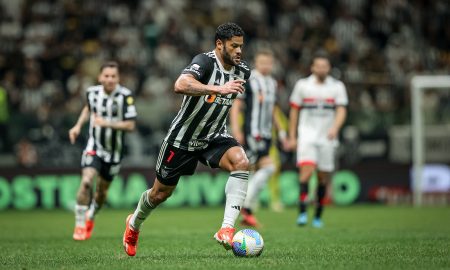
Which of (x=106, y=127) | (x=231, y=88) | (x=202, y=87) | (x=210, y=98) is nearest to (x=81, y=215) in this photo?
(x=106, y=127)

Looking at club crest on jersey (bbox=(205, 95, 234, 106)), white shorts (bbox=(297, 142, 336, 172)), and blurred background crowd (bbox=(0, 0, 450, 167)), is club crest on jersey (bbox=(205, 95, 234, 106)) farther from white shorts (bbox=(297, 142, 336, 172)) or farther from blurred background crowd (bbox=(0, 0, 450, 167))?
blurred background crowd (bbox=(0, 0, 450, 167))

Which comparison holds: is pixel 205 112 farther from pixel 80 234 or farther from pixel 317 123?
pixel 317 123

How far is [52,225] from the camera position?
1419 cm

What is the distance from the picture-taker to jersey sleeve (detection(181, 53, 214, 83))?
791 cm

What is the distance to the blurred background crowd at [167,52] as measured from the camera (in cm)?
1903

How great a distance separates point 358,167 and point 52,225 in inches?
316

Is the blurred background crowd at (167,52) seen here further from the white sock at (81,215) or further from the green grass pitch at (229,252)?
the white sock at (81,215)

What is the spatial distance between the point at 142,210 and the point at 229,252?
3.32 ft

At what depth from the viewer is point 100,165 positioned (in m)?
11.7

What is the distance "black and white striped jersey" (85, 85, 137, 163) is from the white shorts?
2905mm

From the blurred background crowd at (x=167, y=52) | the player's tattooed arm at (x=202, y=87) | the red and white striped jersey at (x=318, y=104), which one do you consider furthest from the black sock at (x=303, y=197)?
the blurred background crowd at (x=167, y=52)

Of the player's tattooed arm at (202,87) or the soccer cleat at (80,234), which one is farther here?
the soccer cleat at (80,234)

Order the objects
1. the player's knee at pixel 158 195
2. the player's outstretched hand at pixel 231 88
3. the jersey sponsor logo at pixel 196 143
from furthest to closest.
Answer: the player's knee at pixel 158 195 → the jersey sponsor logo at pixel 196 143 → the player's outstretched hand at pixel 231 88

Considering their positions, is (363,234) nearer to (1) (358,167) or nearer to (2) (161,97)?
(1) (358,167)
